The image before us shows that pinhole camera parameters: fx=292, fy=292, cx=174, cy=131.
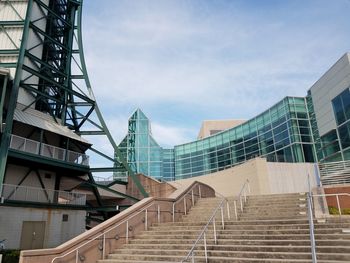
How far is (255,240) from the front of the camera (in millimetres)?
8969

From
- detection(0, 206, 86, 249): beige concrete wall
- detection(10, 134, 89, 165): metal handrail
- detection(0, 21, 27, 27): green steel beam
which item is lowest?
detection(0, 206, 86, 249): beige concrete wall

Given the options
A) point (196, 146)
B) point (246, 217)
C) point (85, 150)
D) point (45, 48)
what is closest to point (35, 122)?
point (85, 150)

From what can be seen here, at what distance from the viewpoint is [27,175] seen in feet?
71.4

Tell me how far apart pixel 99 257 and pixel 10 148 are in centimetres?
1276

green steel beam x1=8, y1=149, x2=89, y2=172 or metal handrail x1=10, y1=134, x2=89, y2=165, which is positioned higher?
metal handrail x1=10, y1=134, x2=89, y2=165

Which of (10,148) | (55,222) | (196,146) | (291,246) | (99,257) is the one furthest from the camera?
(196,146)

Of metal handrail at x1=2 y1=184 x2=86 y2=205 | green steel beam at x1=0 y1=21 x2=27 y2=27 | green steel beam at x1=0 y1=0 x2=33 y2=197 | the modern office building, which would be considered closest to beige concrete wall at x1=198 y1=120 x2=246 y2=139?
the modern office building

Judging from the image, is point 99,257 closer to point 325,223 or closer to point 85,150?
point 325,223

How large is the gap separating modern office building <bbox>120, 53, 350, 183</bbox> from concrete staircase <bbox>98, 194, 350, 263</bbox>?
15.6m

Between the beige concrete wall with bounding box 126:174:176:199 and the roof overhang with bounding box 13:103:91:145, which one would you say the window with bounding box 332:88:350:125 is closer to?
the beige concrete wall with bounding box 126:174:176:199

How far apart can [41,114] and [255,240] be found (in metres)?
21.6

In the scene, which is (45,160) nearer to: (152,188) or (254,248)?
(152,188)

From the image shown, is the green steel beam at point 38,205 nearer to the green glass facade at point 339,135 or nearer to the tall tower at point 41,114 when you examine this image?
the tall tower at point 41,114

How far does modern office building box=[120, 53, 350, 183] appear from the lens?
24.7 metres
